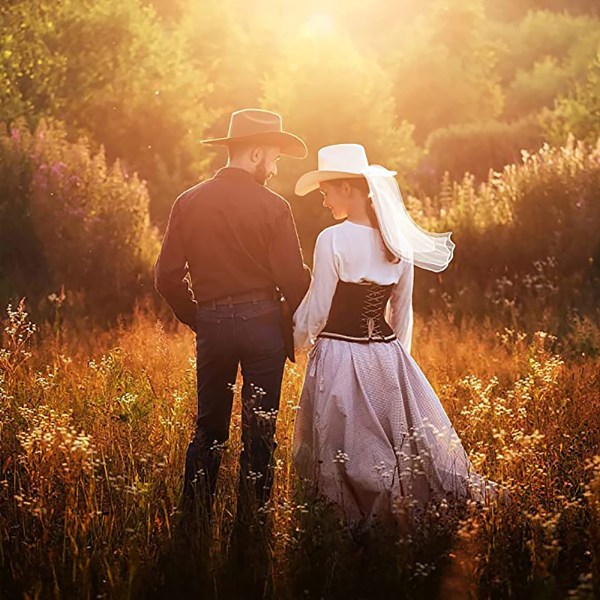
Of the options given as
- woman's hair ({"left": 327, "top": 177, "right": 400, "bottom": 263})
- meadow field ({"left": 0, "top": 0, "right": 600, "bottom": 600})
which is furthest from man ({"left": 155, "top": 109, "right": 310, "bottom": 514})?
woman's hair ({"left": 327, "top": 177, "right": 400, "bottom": 263})

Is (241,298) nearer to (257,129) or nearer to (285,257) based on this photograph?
(285,257)

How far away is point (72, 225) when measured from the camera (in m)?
11.3

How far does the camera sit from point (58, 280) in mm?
10867

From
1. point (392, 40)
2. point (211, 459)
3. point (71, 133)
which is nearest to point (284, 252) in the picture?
point (211, 459)

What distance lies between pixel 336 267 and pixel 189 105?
16.8 meters

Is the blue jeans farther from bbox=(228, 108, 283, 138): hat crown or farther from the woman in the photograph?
bbox=(228, 108, 283, 138): hat crown

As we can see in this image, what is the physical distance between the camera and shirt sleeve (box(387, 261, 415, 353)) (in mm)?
4980

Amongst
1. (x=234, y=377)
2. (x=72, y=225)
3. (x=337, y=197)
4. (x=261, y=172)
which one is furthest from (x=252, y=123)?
(x=72, y=225)

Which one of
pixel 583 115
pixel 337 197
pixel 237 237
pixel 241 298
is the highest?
pixel 583 115

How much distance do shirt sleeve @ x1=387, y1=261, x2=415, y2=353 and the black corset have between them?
0.78 feet

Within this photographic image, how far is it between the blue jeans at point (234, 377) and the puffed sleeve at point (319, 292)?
134 mm

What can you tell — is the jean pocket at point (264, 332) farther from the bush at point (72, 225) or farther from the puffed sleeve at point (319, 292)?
the bush at point (72, 225)

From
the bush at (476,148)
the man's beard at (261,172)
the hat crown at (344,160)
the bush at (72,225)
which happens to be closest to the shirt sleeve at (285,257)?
the man's beard at (261,172)

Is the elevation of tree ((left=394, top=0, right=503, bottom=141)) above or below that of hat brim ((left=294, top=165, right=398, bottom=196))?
above
